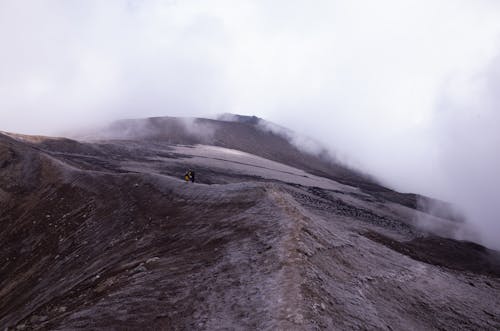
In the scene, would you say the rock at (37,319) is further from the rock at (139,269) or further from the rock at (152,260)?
the rock at (152,260)

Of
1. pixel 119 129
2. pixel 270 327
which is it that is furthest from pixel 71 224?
pixel 119 129

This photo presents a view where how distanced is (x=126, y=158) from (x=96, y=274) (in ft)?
110

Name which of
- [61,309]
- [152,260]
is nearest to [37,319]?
[61,309]

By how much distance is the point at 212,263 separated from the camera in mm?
12297

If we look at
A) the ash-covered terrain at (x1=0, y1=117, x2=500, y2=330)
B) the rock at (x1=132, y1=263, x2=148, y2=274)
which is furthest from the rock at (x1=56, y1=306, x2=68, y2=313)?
the rock at (x1=132, y1=263, x2=148, y2=274)

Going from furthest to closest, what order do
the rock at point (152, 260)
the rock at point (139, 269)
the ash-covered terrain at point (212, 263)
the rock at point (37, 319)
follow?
1. the rock at point (152, 260)
2. the rock at point (139, 269)
3. the rock at point (37, 319)
4. the ash-covered terrain at point (212, 263)

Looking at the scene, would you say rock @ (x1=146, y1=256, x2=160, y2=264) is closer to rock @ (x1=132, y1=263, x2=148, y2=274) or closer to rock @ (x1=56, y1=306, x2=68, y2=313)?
rock @ (x1=132, y1=263, x2=148, y2=274)

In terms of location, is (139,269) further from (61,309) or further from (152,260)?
(61,309)

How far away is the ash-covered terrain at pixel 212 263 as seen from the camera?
9.97 meters

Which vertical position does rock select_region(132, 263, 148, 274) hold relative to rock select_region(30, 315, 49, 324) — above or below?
above

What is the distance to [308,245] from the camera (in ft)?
41.1

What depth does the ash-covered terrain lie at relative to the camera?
997 centimetres

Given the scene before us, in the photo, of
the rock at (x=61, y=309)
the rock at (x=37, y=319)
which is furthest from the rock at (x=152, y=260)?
the rock at (x=37, y=319)

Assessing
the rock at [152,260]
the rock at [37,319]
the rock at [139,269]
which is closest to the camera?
the rock at [37,319]
